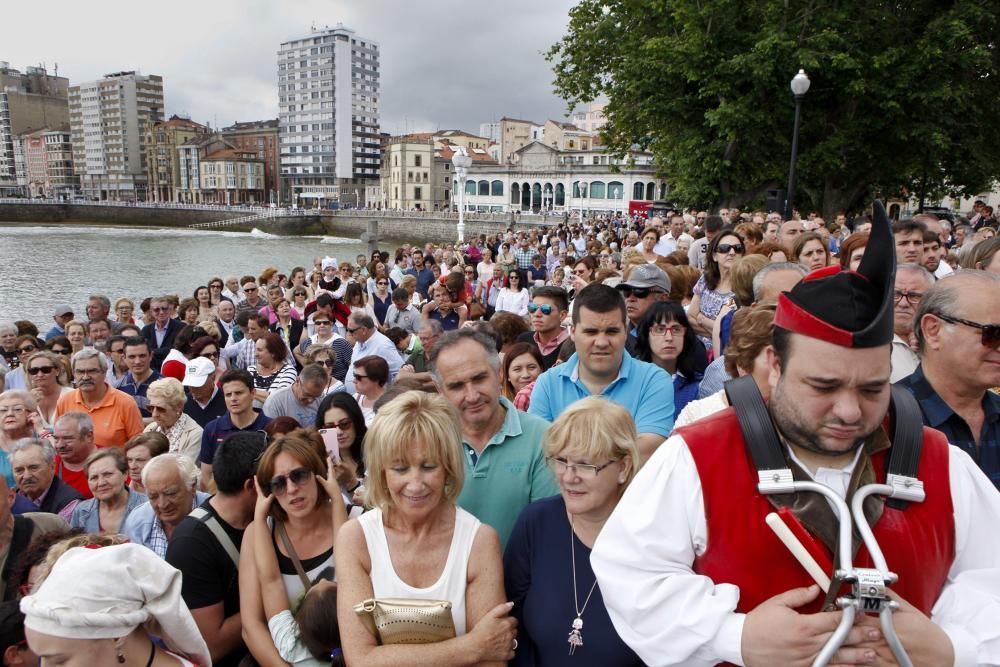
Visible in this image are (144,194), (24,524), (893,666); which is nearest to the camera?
(893,666)

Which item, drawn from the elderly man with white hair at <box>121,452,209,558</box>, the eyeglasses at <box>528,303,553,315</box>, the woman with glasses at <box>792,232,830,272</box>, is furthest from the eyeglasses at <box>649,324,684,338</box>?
the elderly man with white hair at <box>121,452,209,558</box>

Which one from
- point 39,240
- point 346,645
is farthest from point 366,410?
point 39,240

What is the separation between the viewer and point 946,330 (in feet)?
8.11

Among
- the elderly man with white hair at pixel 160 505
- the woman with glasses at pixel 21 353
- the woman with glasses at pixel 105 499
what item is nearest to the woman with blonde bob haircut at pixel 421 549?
the elderly man with white hair at pixel 160 505

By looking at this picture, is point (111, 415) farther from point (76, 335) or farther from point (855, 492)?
point (855, 492)

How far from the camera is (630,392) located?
3203 mm

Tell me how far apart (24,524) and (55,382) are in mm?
3153

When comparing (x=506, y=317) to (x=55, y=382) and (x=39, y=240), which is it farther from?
(x=39, y=240)

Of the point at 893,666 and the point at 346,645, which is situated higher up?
the point at 893,666

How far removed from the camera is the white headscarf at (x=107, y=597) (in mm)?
1861

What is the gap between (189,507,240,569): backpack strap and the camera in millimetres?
2881

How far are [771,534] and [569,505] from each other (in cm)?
82

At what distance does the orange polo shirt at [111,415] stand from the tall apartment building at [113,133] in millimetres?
130539

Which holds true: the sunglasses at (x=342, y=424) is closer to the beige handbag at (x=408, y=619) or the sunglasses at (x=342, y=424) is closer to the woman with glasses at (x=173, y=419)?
the woman with glasses at (x=173, y=419)
